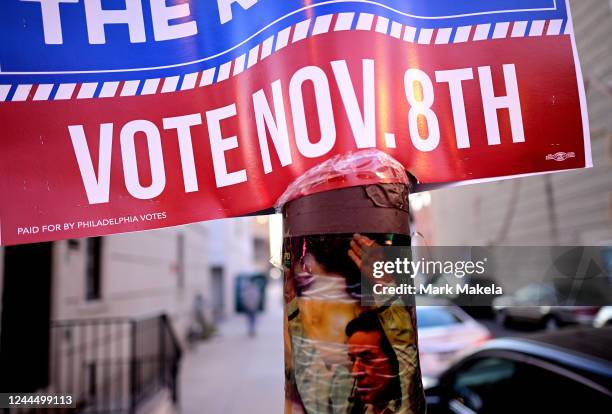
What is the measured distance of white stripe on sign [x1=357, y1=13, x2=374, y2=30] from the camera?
1.37 m

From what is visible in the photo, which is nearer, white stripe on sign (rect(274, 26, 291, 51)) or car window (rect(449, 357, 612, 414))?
white stripe on sign (rect(274, 26, 291, 51))

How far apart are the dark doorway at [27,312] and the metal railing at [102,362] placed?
56cm

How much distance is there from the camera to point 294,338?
1163 mm

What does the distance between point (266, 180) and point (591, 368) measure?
2.37 metres

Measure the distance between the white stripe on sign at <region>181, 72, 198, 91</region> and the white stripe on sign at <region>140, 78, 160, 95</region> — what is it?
3.5 inches

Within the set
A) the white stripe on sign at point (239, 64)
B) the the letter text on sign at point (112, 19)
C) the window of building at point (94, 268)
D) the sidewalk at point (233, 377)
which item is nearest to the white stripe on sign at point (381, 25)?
the white stripe on sign at point (239, 64)

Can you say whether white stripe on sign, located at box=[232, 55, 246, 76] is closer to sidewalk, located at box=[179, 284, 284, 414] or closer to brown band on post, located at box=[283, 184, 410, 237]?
brown band on post, located at box=[283, 184, 410, 237]

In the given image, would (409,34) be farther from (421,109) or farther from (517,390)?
(517,390)

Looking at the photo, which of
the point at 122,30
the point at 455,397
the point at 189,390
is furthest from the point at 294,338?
the point at 189,390

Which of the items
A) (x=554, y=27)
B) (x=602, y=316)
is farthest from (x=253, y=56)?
(x=602, y=316)

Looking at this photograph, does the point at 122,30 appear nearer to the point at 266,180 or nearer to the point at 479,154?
the point at 266,180

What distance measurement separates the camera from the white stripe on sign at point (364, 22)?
1.37 metres

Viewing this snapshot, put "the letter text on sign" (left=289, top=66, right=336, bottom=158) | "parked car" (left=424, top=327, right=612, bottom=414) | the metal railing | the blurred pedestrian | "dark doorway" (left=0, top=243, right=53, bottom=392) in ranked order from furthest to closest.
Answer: the blurred pedestrian → the metal railing → "dark doorway" (left=0, top=243, right=53, bottom=392) → "parked car" (left=424, top=327, right=612, bottom=414) → "the letter text on sign" (left=289, top=66, right=336, bottom=158)

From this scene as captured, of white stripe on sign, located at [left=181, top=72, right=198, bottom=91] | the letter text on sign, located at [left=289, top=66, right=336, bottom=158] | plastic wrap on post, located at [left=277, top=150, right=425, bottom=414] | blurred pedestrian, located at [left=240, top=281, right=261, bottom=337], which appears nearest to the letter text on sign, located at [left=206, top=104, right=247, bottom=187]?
white stripe on sign, located at [left=181, top=72, right=198, bottom=91]
